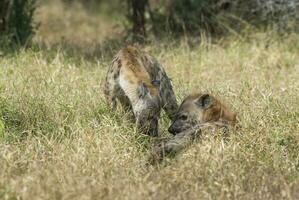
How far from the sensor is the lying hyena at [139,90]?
7.12m

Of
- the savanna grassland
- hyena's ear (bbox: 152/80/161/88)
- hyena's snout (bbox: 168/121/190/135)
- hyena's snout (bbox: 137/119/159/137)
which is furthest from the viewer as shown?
hyena's ear (bbox: 152/80/161/88)

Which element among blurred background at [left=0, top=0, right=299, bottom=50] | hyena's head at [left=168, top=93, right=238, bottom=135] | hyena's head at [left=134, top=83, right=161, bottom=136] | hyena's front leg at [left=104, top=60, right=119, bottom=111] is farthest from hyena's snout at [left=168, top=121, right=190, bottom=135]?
blurred background at [left=0, top=0, right=299, bottom=50]

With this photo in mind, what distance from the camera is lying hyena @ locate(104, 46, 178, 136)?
7.12 metres

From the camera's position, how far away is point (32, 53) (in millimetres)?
10914

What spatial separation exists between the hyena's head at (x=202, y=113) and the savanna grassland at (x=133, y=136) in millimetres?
198

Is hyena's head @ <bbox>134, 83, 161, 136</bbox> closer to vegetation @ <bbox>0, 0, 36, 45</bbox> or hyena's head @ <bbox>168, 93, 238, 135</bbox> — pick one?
hyena's head @ <bbox>168, 93, 238, 135</bbox>

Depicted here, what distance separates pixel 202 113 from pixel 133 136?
2.47 feet

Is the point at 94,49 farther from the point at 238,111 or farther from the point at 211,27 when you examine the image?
the point at 238,111

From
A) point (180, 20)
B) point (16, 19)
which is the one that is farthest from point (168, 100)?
point (180, 20)

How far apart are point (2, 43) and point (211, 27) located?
137 inches

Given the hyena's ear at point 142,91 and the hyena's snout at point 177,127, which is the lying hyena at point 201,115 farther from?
the hyena's ear at point 142,91

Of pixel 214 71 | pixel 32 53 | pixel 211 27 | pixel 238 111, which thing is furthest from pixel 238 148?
pixel 211 27

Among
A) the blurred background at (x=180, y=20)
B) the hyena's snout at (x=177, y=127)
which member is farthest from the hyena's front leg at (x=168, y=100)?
the blurred background at (x=180, y=20)

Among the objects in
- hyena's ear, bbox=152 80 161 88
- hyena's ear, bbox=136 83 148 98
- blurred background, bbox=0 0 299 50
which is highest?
hyena's ear, bbox=136 83 148 98
